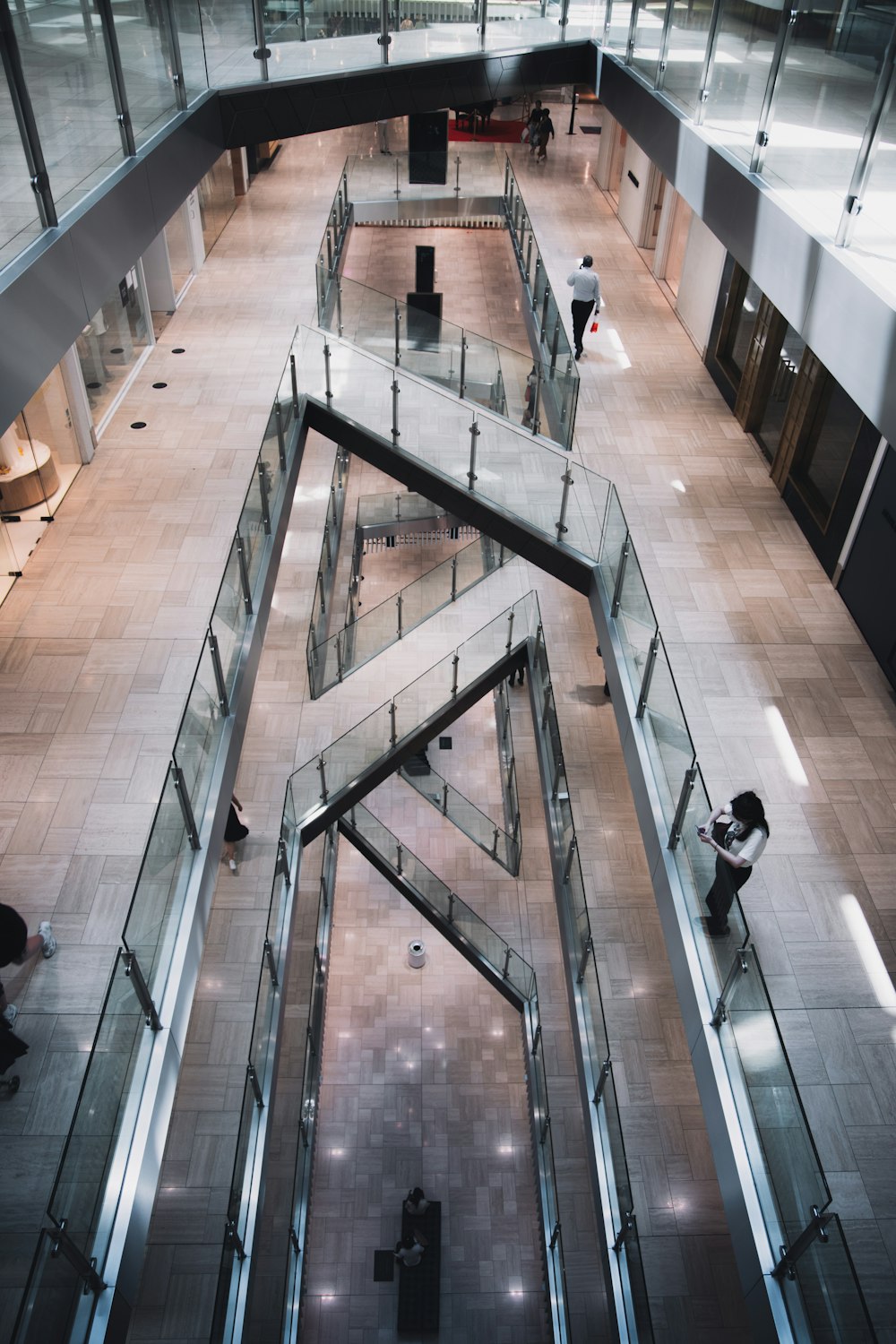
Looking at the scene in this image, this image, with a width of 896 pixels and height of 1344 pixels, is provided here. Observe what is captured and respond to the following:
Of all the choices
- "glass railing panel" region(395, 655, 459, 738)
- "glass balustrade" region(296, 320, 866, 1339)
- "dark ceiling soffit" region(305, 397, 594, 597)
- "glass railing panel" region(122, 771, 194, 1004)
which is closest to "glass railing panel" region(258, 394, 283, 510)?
"dark ceiling soffit" region(305, 397, 594, 597)

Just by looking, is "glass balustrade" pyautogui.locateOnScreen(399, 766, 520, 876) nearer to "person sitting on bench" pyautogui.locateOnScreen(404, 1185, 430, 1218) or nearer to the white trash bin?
the white trash bin

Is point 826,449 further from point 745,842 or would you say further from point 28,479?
point 28,479

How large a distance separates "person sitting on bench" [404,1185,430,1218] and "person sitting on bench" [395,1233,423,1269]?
→ 1.31 ft

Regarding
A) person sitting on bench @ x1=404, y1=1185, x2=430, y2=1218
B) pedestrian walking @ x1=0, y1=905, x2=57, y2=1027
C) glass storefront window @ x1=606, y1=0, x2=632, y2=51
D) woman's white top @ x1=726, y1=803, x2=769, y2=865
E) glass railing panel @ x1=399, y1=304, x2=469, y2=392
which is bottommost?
person sitting on bench @ x1=404, y1=1185, x2=430, y2=1218

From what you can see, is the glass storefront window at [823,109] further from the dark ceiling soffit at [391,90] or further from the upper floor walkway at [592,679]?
the dark ceiling soffit at [391,90]

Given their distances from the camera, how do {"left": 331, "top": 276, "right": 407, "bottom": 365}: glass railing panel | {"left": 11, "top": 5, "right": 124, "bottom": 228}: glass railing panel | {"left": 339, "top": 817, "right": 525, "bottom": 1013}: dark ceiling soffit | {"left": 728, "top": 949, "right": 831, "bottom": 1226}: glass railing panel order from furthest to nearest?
{"left": 331, "top": 276, "right": 407, "bottom": 365}: glass railing panel < {"left": 339, "top": 817, "right": 525, "bottom": 1013}: dark ceiling soffit < {"left": 11, "top": 5, "right": 124, "bottom": 228}: glass railing panel < {"left": 728, "top": 949, "right": 831, "bottom": 1226}: glass railing panel

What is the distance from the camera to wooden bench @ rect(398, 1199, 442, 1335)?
1008cm

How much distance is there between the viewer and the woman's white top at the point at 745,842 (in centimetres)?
444

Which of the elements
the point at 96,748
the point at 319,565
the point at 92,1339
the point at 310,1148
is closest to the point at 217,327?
the point at 319,565

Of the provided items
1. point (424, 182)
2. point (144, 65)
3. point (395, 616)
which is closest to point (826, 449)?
point (395, 616)

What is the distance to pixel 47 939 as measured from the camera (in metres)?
4.74

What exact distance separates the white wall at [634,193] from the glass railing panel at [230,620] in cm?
1214

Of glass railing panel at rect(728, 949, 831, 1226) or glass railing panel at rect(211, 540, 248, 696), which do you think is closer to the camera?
glass railing panel at rect(728, 949, 831, 1226)

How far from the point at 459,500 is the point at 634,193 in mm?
9813
